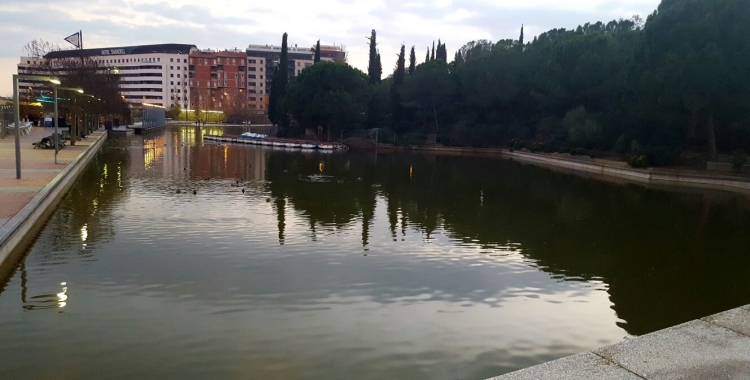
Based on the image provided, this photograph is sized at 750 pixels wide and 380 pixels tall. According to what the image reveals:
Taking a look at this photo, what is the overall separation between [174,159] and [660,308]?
3181 centimetres

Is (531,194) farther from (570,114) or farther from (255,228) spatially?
(570,114)

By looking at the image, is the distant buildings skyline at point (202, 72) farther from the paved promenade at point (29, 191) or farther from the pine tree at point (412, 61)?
the paved promenade at point (29, 191)

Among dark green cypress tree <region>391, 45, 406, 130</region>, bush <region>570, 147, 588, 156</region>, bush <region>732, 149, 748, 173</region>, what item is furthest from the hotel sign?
bush <region>732, 149, 748, 173</region>

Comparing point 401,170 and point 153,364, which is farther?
point 401,170

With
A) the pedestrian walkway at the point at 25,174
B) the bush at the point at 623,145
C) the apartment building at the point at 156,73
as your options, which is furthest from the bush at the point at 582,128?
the apartment building at the point at 156,73

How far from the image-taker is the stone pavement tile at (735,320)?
701 cm

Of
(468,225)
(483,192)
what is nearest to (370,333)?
(468,225)

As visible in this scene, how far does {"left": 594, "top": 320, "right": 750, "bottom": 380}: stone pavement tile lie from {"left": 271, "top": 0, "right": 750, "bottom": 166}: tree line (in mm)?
26343

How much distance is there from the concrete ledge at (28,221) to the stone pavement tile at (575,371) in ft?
30.8

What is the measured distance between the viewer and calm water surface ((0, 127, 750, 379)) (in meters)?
7.89

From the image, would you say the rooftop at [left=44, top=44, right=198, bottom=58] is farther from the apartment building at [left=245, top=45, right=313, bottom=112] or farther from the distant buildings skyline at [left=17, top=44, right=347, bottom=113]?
the apartment building at [left=245, top=45, right=313, bottom=112]

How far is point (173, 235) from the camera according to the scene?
1465 cm

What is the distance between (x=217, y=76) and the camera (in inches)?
5468

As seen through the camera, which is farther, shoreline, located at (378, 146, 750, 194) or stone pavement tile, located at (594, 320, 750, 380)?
shoreline, located at (378, 146, 750, 194)
